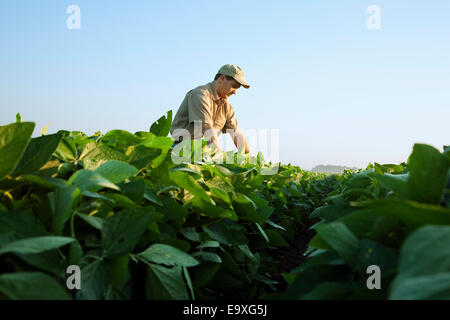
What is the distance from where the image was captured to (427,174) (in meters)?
0.84

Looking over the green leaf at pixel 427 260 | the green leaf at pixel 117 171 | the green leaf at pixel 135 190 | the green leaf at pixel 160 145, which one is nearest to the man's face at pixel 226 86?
the green leaf at pixel 160 145

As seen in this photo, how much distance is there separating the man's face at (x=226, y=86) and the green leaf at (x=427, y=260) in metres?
5.08

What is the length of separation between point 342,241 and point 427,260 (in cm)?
28

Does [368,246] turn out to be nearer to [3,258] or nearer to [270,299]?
[270,299]

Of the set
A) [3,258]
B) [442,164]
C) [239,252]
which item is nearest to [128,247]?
[3,258]

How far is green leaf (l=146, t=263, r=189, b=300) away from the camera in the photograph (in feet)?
3.39

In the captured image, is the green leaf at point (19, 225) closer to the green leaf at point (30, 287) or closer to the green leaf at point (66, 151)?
the green leaf at point (30, 287)

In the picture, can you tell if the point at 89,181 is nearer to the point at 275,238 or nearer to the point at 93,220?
the point at 93,220

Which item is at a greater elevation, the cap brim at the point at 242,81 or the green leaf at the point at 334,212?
the cap brim at the point at 242,81

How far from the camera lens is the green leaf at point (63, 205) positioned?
883mm

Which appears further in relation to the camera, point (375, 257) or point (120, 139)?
point (120, 139)

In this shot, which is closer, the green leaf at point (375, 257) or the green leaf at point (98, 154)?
the green leaf at point (375, 257)

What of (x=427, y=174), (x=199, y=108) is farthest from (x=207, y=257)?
(x=199, y=108)

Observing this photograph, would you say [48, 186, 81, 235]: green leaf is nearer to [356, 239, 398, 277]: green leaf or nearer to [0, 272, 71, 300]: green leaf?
[0, 272, 71, 300]: green leaf
